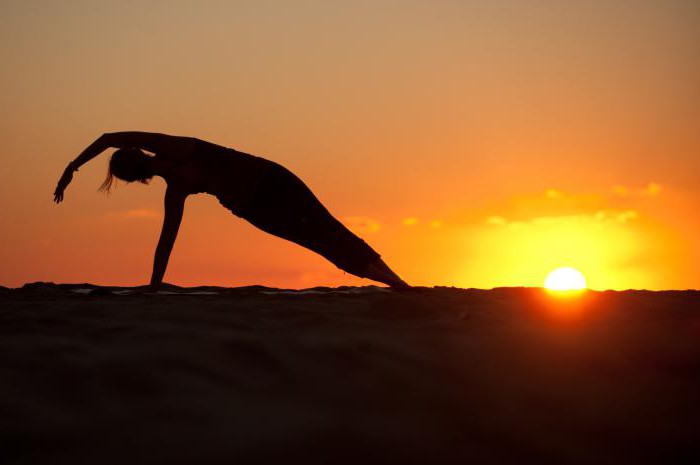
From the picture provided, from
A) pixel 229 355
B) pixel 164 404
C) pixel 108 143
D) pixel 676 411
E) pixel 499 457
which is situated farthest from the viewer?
pixel 108 143

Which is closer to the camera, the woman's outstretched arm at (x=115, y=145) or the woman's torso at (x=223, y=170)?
the woman's outstretched arm at (x=115, y=145)

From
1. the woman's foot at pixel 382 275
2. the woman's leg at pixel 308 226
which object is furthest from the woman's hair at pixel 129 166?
the woman's foot at pixel 382 275

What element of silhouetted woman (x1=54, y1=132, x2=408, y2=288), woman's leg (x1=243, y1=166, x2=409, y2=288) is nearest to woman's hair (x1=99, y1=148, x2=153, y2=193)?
silhouetted woman (x1=54, y1=132, x2=408, y2=288)

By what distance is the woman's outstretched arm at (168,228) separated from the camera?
566cm

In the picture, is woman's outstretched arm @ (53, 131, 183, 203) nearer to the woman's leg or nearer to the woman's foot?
the woman's leg

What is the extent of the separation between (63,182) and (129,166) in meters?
0.52

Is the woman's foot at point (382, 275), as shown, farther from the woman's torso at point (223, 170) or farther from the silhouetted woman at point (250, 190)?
the woman's torso at point (223, 170)

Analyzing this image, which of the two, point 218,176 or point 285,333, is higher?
point 218,176

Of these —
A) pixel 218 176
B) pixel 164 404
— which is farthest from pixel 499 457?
pixel 218 176

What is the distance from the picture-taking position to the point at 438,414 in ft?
7.06

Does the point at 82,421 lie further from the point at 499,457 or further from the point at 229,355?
the point at 499,457

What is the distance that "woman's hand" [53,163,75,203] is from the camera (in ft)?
17.4

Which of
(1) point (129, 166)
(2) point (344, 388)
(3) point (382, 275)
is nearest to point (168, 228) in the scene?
(1) point (129, 166)

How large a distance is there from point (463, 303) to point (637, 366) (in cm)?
135
